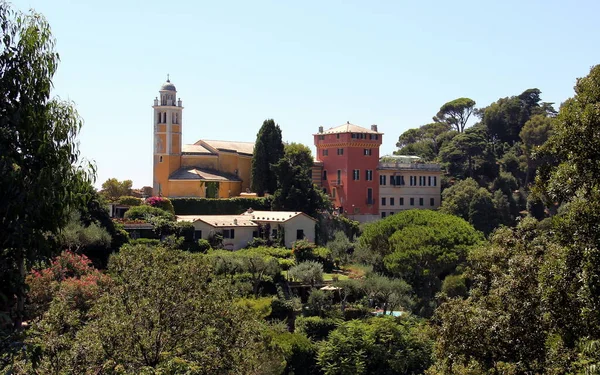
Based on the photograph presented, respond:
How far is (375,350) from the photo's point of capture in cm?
3306

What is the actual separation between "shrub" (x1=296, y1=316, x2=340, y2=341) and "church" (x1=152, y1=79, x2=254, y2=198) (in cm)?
1933

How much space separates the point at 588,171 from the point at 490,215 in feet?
159

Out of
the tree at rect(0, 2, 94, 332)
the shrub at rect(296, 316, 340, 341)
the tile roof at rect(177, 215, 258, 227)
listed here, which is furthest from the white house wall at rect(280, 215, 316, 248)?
the tree at rect(0, 2, 94, 332)

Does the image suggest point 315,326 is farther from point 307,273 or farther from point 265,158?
point 265,158

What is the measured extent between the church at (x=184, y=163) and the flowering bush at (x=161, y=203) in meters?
5.02

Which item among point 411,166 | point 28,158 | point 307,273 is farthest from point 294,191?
point 28,158

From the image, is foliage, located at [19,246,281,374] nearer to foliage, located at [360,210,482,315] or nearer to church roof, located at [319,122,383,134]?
foliage, located at [360,210,482,315]

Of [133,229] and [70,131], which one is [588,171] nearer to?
[70,131]

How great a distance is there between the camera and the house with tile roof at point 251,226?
45.0 metres

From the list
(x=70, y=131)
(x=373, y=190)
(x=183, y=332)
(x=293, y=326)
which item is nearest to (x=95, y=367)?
(x=183, y=332)

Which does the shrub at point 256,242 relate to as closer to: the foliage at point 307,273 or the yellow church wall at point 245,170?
the foliage at point 307,273

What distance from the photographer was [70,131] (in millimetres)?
12516

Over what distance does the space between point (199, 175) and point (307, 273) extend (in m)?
16.5

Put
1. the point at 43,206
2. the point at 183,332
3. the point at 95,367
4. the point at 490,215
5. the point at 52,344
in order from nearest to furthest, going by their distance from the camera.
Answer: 1. the point at 43,206
2. the point at 52,344
3. the point at 95,367
4. the point at 183,332
5. the point at 490,215
